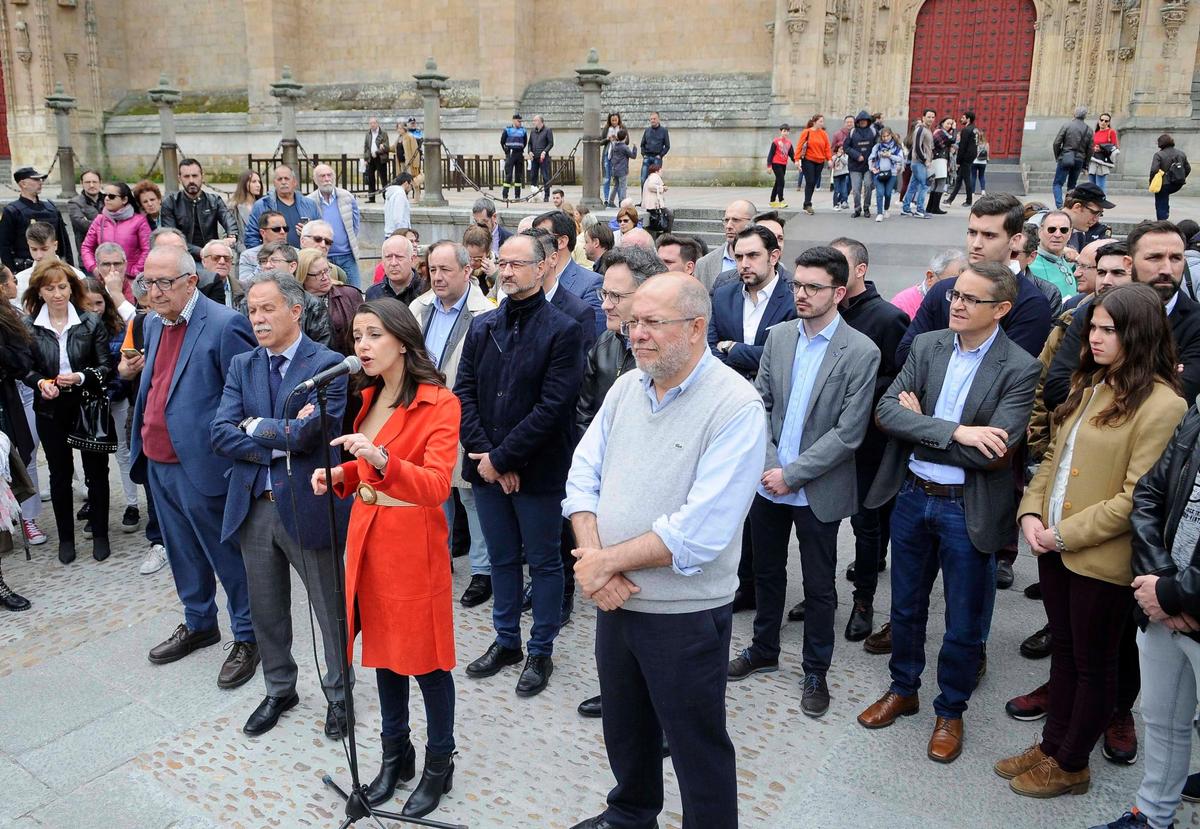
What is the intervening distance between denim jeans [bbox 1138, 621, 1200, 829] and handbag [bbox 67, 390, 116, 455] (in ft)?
18.7

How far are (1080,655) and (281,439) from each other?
3215 millimetres

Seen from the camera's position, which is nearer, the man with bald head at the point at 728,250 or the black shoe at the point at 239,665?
the black shoe at the point at 239,665

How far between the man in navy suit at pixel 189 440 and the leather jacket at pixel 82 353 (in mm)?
1448

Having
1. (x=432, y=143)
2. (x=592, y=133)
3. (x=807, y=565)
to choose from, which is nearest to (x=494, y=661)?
(x=807, y=565)

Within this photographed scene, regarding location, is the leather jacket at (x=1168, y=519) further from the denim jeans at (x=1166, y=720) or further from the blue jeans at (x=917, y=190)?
the blue jeans at (x=917, y=190)

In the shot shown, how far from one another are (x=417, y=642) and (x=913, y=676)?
7.00ft

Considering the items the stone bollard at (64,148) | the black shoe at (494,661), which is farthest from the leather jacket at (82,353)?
the stone bollard at (64,148)

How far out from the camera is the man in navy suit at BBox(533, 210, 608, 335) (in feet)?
18.2

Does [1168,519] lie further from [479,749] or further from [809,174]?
[809,174]

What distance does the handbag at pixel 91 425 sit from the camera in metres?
5.77

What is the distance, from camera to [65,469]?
5.88 metres

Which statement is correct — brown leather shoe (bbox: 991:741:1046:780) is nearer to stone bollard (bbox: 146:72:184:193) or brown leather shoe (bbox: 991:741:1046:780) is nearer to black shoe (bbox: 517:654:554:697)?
black shoe (bbox: 517:654:554:697)

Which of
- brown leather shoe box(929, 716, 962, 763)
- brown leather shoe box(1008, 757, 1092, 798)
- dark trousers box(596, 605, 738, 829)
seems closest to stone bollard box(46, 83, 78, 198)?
dark trousers box(596, 605, 738, 829)

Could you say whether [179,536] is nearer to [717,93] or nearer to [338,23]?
[717,93]
